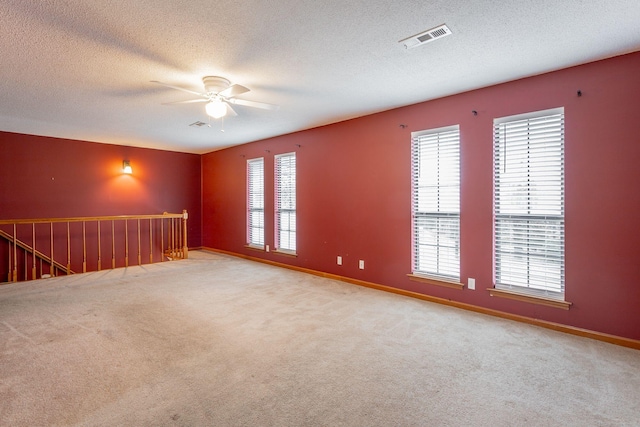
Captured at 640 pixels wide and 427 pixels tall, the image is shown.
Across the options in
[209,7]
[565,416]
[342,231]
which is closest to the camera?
[565,416]

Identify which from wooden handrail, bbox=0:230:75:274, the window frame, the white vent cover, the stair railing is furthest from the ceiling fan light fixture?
wooden handrail, bbox=0:230:75:274

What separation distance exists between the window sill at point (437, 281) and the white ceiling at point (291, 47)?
7.28 ft

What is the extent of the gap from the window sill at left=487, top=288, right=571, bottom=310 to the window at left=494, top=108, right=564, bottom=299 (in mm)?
70

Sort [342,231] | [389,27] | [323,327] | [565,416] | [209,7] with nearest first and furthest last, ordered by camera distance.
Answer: [565,416], [209,7], [389,27], [323,327], [342,231]

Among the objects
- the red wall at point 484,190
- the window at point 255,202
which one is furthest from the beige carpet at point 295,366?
the window at point 255,202

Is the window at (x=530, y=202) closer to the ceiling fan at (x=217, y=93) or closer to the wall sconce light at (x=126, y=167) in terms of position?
the ceiling fan at (x=217, y=93)

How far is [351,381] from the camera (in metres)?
2.15

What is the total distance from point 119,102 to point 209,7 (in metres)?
2.57

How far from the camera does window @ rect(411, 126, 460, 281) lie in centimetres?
375

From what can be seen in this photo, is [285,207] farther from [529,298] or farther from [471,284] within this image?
[529,298]

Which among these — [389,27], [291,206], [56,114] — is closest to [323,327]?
[389,27]

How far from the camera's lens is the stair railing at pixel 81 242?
17.7 ft

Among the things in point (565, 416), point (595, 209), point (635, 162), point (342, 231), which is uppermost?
point (635, 162)

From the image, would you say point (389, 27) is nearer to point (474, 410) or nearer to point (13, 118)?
point (474, 410)
